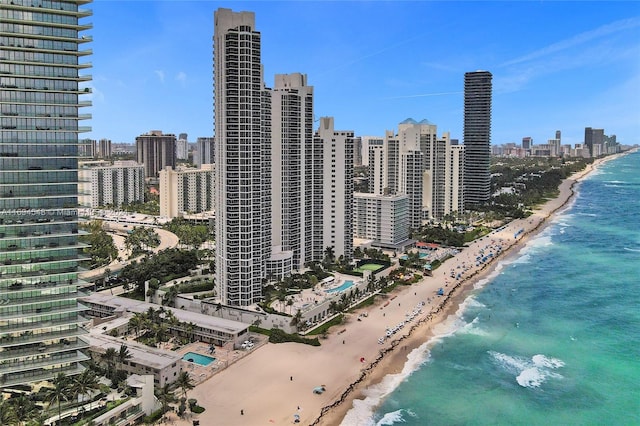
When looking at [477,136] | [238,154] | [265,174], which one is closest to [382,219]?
[265,174]

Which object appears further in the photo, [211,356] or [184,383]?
[211,356]

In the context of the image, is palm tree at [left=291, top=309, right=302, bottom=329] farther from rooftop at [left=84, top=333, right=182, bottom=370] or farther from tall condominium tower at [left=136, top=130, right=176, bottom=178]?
tall condominium tower at [left=136, top=130, right=176, bottom=178]

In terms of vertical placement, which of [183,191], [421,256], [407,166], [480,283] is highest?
[407,166]

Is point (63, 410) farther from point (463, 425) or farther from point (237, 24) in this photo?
point (237, 24)

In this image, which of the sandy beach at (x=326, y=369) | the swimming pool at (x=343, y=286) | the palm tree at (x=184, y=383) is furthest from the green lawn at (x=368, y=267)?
the palm tree at (x=184, y=383)

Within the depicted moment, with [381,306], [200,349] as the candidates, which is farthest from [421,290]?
[200,349]

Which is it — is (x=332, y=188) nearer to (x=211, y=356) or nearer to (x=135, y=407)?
(x=211, y=356)

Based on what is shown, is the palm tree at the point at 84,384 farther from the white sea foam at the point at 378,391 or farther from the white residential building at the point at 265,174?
the white residential building at the point at 265,174
